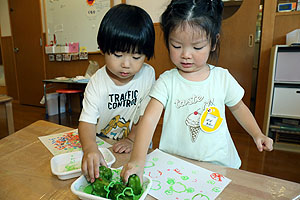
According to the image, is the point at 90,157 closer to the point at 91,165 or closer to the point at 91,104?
the point at 91,165

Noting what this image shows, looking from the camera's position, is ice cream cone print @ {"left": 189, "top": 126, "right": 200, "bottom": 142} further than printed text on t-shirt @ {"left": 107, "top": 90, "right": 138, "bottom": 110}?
No

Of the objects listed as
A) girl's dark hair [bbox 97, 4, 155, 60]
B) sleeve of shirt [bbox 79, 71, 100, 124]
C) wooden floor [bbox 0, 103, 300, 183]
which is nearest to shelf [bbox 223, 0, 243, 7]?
wooden floor [bbox 0, 103, 300, 183]

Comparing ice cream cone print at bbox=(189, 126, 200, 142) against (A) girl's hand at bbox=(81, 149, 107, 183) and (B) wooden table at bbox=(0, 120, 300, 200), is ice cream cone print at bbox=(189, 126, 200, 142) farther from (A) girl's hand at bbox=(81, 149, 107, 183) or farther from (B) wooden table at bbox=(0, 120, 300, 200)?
(A) girl's hand at bbox=(81, 149, 107, 183)

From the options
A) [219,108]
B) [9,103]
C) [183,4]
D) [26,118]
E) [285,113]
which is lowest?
[26,118]

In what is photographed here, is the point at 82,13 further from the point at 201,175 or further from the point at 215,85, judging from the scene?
the point at 201,175

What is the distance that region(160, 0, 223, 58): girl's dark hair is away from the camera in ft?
1.82

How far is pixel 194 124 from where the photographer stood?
0.65 metres

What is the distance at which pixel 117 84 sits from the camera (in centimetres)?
83

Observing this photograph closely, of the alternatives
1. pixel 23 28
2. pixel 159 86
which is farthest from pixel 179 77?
pixel 23 28

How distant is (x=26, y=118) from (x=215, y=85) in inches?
123

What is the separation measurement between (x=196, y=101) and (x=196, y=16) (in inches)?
9.8

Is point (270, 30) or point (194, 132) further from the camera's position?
point (270, 30)

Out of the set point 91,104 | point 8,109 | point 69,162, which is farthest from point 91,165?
point 8,109

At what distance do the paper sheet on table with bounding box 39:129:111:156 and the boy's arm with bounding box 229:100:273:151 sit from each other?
1.49 feet
